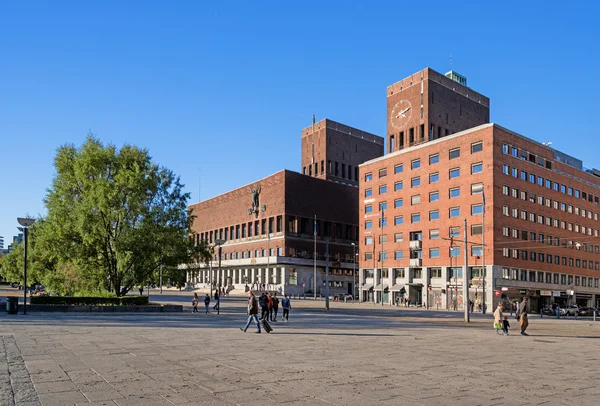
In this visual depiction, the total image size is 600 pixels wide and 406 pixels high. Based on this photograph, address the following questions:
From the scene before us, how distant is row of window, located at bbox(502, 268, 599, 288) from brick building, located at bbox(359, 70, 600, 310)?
143 millimetres

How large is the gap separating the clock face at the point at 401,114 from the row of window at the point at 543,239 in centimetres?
3526

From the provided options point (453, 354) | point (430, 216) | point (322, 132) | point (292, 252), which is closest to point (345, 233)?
point (292, 252)

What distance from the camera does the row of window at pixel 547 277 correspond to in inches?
2864

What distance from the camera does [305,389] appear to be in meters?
11.3

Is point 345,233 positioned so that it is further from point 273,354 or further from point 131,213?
point 273,354

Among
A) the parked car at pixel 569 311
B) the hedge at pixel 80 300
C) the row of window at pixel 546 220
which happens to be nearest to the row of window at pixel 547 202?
the row of window at pixel 546 220

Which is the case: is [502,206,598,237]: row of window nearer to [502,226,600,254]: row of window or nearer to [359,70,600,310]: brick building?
[359,70,600,310]: brick building

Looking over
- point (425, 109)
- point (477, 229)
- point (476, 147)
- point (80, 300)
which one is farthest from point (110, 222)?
point (425, 109)

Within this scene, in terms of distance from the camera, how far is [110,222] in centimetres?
4072

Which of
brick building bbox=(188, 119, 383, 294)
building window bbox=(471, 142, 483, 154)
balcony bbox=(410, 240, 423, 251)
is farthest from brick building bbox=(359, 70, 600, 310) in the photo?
brick building bbox=(188, 119, 383, 294)

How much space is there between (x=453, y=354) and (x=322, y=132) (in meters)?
123

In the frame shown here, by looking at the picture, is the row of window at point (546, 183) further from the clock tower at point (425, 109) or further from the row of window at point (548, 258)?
the clock tower at point (425, 109)

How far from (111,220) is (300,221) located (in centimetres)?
8101

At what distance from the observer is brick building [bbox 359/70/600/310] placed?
72.5 metres
